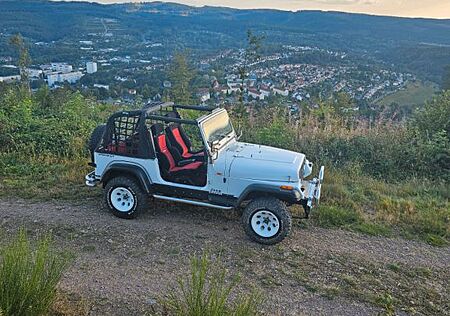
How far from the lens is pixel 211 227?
19.9ft

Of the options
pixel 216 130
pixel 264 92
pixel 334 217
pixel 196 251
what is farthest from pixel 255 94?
pixel 196 251

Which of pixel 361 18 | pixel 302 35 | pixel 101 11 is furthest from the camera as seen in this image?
pixel 101 11

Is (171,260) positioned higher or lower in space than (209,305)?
lower

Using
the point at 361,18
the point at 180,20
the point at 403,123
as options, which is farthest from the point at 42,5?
the point at 403,123

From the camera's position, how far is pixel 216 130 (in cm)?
623

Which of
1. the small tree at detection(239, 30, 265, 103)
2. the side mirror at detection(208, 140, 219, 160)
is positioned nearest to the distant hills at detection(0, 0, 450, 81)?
the small tree at detection(239, 30, 265, 103)

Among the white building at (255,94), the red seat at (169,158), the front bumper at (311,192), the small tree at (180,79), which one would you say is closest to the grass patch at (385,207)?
the front bumper at (311,192)

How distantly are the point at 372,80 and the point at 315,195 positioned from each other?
20.0m

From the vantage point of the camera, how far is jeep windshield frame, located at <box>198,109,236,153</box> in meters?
5.85

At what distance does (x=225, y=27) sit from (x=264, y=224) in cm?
4640

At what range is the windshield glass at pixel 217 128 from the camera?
5.94 m

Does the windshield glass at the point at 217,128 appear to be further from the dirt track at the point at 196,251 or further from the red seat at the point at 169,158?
the dirt track at the point at 196,251

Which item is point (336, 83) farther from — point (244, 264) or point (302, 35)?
point (302, 35)

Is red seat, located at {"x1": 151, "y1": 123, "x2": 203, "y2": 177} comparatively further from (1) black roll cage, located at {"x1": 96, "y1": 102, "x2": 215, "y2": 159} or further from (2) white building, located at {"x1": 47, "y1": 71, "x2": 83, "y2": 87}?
(2) white building, located at {"x1": 47, "y1": 71, "x2": 83, "y2": 87}
